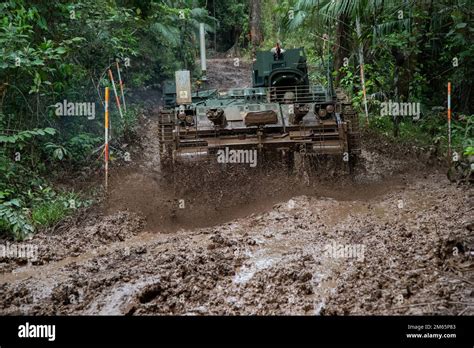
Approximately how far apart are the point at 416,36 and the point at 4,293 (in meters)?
10.2

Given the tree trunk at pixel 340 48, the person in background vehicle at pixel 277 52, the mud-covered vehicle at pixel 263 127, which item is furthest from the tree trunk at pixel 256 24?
the mud-covered vehicle at pixel 263 127

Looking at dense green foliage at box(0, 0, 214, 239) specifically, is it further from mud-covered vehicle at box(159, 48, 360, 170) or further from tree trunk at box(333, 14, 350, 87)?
tree trunk at box(333, 14, 350, 87)

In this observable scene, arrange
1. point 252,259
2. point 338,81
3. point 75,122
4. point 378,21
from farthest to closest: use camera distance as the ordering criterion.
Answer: point 338,81 → point 378,21 → point 75,122 → point 252,259

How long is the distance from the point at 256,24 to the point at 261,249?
23673 millimetres

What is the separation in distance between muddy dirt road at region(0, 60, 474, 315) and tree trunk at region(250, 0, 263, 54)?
62.8 ft

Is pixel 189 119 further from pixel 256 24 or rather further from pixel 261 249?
pixel 256 24

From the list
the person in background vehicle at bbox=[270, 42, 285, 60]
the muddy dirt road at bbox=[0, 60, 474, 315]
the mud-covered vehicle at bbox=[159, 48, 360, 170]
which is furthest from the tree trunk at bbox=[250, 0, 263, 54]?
the muddy dirt road at bbox=[0, 60, 474, 315]

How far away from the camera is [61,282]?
525 cm

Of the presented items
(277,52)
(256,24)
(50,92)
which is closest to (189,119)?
(50,92)

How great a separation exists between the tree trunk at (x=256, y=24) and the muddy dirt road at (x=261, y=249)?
19132 millimetres

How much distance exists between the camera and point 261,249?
6105mm

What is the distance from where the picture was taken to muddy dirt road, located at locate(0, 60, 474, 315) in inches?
172
